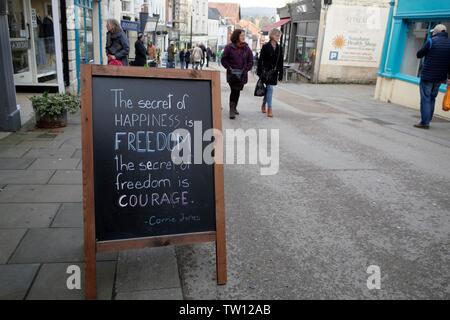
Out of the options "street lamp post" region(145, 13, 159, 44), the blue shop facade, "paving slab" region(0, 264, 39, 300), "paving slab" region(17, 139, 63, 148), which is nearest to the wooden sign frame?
"paving slab" region(0, 264, 39, 300)

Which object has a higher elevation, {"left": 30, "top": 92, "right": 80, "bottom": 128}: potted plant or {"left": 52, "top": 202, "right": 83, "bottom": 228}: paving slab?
{"left": 30, "top": 92, "right": 80, "bottom": 128}: potted plant

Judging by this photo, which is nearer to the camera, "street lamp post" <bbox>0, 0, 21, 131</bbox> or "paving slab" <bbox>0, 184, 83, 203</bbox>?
"paving slab" <bbox>0, 184, 83, 203</bbox>

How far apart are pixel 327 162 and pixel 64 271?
4080 mm

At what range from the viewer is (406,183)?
5227 mm

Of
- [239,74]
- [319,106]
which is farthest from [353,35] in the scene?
[239,74]

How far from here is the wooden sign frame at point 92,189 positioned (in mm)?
2676

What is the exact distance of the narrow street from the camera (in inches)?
118

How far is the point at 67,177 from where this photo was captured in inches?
191

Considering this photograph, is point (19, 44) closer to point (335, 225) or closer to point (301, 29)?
A: point (335, 225)

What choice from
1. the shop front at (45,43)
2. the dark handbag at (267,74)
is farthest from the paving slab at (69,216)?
the shop front at (45,43)

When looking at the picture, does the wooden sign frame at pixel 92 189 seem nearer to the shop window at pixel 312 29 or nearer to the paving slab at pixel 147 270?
the paving slab at pixel 147 270

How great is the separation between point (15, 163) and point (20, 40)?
249 inches

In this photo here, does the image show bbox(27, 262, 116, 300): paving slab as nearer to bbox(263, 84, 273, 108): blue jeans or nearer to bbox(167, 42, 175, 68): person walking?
bbox(263, 84, 273, 108): blue jeans

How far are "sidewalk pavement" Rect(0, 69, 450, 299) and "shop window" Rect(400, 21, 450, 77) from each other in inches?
396
